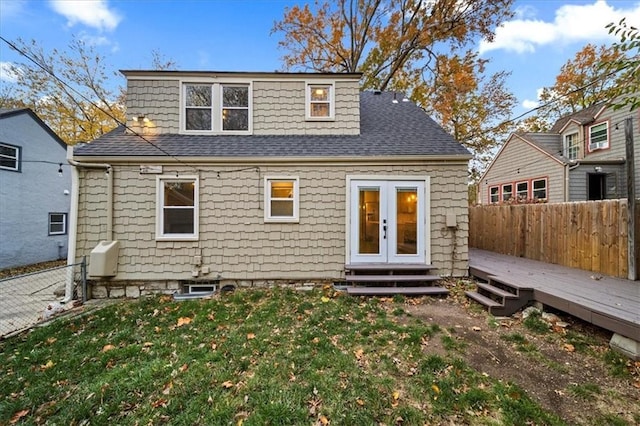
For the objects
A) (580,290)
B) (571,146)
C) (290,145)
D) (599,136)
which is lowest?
(580,290)

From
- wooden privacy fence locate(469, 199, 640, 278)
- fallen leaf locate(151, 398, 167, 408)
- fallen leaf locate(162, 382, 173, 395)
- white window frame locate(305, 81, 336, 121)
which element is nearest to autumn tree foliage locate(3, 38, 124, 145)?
white window frame locate(305, 81, 336, 121)

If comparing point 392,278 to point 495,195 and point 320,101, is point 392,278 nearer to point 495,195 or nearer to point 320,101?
point 320,101

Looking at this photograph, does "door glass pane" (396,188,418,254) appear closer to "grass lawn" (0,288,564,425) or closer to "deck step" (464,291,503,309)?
"deck step" (464,291,503,309)

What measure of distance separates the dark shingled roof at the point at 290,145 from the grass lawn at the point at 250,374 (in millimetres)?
3510

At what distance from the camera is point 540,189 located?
12.3m

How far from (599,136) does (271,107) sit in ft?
48.0

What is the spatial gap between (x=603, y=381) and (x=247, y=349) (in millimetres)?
4059

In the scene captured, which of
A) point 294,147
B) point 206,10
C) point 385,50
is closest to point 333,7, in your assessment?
point 385,50

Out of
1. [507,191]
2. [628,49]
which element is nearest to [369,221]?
[628,49]

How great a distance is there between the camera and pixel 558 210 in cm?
633

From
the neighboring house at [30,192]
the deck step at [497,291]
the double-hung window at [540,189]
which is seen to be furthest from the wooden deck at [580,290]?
the neighboring house at [30,192]

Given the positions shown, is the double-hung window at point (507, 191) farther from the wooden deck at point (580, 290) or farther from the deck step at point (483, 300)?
the deck step at point (483, 300)

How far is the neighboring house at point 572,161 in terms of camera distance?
10859 mm

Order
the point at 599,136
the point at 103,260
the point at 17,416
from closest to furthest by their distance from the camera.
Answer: the point at 17,416 < the point at 103,260 < the point at 599,136
